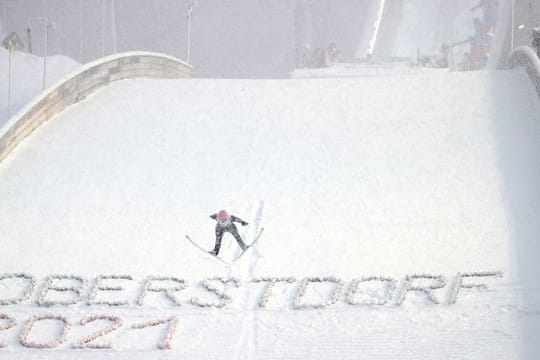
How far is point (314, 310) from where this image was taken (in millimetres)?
11367

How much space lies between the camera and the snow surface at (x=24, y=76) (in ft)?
70.0

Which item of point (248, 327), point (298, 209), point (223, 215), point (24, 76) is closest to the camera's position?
point (248, 327)

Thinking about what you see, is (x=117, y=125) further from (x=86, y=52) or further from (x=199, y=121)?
(x=86, y=52)

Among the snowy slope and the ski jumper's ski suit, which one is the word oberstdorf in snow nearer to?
the snowy slope

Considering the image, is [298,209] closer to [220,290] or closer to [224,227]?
[224,227]

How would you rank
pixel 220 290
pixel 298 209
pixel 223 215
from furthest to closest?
pixel 298 209, pixel 223 215, pixel 220 290

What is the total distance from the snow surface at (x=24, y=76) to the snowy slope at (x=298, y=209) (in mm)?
2136

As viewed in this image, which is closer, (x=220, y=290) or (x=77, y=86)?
(x=220, y=290)

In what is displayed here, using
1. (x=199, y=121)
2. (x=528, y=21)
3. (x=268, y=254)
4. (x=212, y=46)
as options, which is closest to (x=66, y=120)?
(x=199, y=121)

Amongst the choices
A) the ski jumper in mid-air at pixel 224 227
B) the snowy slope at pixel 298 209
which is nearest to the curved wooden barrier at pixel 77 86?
the snowy slope at pixel 298 209

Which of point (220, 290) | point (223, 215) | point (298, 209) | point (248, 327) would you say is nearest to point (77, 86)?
point (298, 209)

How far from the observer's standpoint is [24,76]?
78.3 ft

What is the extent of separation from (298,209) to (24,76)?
1228 centimetres

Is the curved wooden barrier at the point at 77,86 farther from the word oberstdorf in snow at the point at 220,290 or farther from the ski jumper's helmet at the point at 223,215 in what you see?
the ski jumper's helmet at the point at 223,215
